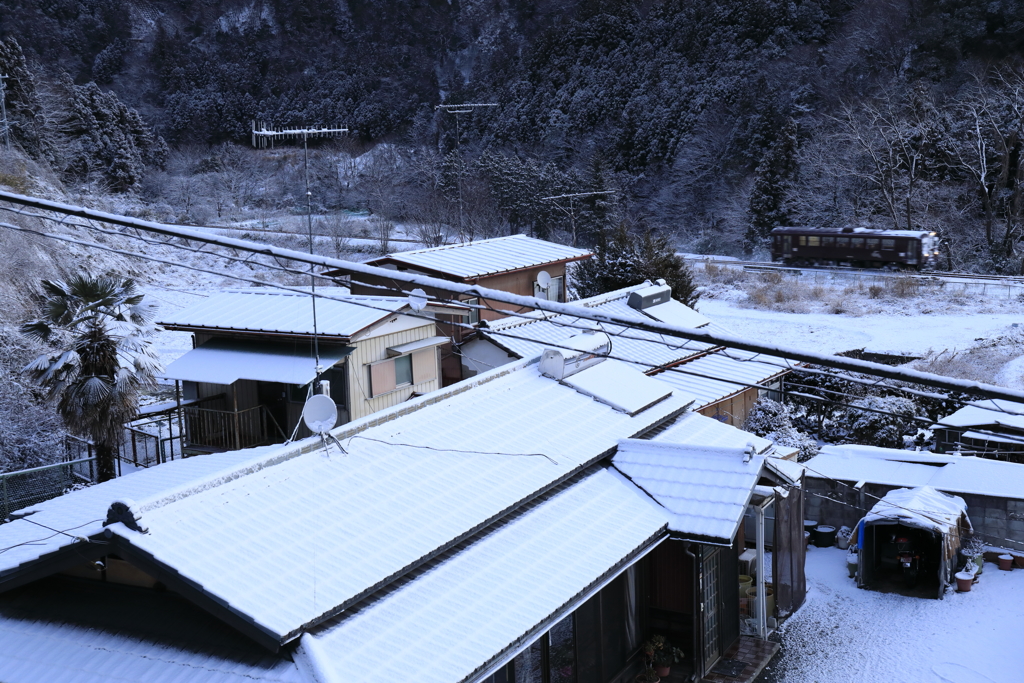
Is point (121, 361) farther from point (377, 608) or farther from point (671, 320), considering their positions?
point (671, 320)

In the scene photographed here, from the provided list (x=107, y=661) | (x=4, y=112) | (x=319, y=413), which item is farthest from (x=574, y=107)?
(x=107, y=661)

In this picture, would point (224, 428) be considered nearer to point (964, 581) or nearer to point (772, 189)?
point (964, 581)

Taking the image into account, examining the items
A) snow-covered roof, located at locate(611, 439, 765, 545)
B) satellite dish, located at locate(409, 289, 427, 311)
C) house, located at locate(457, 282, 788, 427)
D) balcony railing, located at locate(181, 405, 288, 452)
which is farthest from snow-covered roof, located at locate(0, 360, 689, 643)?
house, located at locate(457, 282, 788, 427)

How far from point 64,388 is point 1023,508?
1635cm

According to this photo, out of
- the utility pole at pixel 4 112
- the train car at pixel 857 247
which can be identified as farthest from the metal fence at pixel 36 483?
the train car at pixel 857 247

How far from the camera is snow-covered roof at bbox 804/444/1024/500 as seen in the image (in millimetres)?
15053

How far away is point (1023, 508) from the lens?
14.5 metres

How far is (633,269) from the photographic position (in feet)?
101

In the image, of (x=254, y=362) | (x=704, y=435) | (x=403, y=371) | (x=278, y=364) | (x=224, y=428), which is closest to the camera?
(x=704, y=435)

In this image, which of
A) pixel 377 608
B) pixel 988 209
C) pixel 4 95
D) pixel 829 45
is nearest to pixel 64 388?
pixel 377 608

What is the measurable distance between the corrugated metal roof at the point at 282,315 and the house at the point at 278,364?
22 mm

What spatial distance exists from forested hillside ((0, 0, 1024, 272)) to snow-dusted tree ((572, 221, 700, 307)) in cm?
1372

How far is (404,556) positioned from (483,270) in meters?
16.1

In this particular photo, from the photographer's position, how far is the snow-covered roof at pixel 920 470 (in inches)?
593
